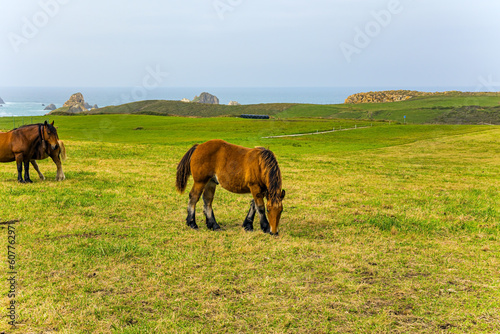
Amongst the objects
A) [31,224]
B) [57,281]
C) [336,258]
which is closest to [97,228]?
[31,224]

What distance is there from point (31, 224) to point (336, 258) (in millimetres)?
8518

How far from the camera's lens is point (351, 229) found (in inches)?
444

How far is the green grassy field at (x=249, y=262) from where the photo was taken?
6266mm

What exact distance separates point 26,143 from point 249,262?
12570mm

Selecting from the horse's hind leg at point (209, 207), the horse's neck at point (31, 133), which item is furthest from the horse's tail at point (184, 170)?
the horse's neck at point (31, 133)

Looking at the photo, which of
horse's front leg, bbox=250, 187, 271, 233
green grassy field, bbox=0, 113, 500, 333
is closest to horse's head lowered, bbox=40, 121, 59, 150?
green grassy field, bbox=0, 113, 500, 333

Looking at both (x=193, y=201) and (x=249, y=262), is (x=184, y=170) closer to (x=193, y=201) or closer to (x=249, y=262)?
(x=193, y=201)

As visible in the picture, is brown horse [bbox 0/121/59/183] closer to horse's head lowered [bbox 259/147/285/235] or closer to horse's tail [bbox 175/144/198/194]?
horse's tail [bbox 175/144/198/194]

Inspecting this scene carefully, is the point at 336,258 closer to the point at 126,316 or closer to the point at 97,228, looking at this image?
the point at 126,316

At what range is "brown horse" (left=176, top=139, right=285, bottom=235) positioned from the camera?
1012cm

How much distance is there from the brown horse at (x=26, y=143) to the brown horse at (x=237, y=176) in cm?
830

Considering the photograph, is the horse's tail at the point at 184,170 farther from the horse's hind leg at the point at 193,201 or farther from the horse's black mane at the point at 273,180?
the horse's black mane at the point at 273,180

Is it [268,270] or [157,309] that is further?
[268,270]

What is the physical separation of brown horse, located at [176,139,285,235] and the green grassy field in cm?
61
